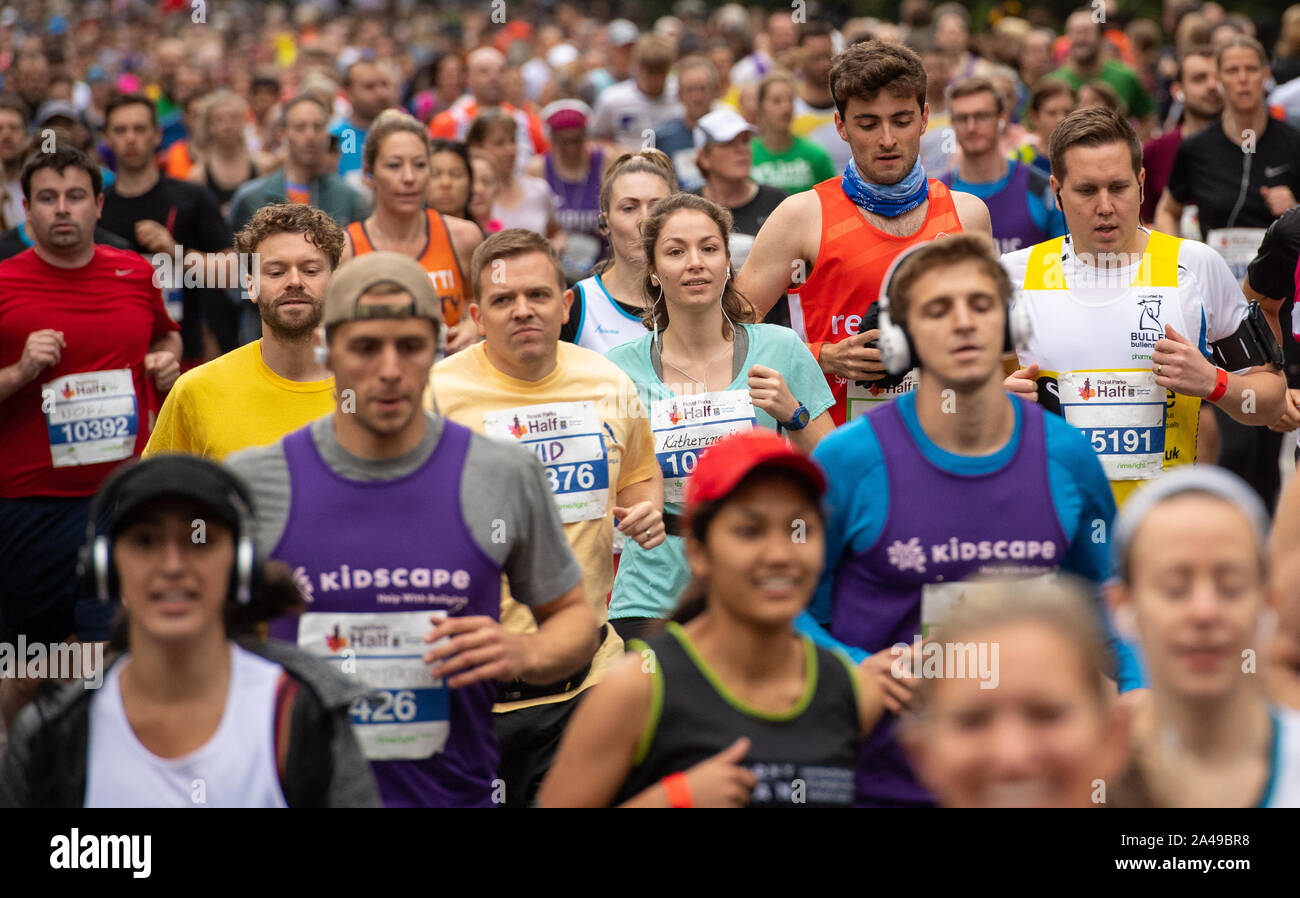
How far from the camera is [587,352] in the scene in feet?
18.0

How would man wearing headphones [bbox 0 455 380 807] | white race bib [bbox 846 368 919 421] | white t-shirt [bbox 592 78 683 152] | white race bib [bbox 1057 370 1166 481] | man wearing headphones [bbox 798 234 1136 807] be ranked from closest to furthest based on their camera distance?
man wearing headphones [bbox 0 455 380 807]
man wearing headphones [bbox 798 234 1136 807]
white race bib [bbox 1057 370 1166 481]
white race bib [bbox 846 368 919 421]
white t-shirt [bbox 592 78 683 152]

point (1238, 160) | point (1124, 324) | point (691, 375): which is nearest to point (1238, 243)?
point (1238, 160)

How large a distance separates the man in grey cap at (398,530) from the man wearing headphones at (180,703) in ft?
1.67

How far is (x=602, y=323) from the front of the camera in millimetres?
6582

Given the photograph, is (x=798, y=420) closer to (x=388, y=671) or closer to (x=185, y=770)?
(x=388, y=671)

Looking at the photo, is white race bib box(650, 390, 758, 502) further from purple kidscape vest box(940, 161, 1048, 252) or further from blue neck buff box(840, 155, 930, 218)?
purple kidscape vest box(940, 161, 1048, 252)

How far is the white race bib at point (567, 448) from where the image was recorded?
5.11 m

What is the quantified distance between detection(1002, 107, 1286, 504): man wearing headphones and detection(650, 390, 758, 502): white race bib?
3.06 feet

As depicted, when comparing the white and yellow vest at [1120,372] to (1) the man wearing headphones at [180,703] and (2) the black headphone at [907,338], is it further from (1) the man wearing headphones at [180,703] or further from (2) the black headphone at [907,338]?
(1) the man wearing headphones at [180,703]

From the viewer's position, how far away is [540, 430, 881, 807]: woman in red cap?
3.21 meters

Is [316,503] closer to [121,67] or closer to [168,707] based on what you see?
[168,707]

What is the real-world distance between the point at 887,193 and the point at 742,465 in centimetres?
281

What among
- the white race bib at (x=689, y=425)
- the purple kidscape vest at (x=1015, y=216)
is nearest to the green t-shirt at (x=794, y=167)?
the purple kidscape vest at (x=1015, y=216)

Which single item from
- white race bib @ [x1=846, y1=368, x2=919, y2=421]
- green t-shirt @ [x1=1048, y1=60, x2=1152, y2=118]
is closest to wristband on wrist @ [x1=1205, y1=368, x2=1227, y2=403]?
white race bib @ [x1=846, y1=368, x2=919, y2=421]
